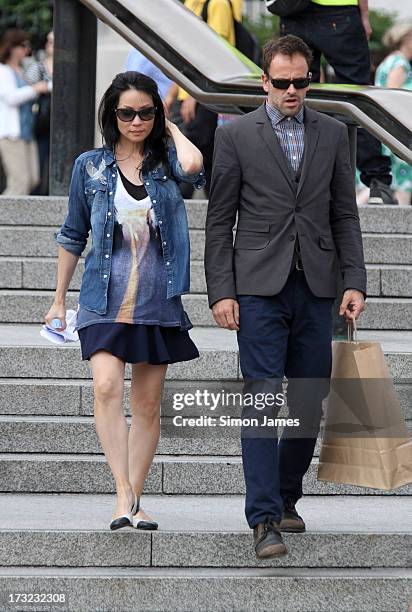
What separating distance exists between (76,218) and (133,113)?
47 cm

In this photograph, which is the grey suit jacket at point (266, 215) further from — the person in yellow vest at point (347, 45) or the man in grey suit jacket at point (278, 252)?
the person in yellow vest at point (347, 45)

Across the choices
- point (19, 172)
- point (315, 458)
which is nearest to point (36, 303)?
point (315, 458)

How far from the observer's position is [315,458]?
6.75m

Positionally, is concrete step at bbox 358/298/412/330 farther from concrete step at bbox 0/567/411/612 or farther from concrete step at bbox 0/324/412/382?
concrete step at bbox 0/567/411/612

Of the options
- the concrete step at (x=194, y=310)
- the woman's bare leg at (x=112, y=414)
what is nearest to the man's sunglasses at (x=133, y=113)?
the woman's bare leg at (x=112, y=414)

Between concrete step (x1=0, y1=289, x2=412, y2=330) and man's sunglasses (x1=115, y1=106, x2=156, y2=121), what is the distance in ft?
7.57

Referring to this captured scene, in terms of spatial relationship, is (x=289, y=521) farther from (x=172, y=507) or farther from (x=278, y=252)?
(x=278, y=252)

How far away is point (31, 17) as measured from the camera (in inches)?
1025

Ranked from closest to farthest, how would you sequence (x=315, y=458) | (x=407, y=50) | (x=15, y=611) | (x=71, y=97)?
(x=15, y=611)
(x=315, y=458)
(x=71, y=97)
(x=407, y=50)

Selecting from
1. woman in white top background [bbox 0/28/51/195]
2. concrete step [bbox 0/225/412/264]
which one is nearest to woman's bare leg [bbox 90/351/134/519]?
concrete step [bbox 0/225/412/264]

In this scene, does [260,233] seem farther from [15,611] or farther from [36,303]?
[36,303]

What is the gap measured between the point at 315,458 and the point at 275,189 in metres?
1.60

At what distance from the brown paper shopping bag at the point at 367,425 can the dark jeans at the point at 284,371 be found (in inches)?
4.9

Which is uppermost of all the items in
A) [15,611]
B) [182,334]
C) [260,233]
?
[260,233]
